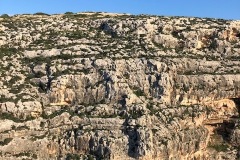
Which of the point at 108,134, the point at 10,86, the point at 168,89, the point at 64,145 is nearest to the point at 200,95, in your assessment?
the point at 168,89

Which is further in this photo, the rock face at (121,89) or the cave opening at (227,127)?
the cave opening at (227,127)

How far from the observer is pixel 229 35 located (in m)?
90.2

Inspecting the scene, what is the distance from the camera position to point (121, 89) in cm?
7650

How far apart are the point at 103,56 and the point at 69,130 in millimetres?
15113

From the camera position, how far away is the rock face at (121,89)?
71.3 meters

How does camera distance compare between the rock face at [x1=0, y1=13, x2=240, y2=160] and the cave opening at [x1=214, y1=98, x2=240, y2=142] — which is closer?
the rock face at [x1=0, y1=13, x2=240, y2=160]

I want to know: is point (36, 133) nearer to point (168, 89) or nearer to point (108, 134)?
point (108, 134)

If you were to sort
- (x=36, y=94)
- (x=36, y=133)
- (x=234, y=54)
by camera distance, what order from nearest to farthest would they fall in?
(x=36, y=133) → (x=36, y=94) → (x=234, y=54)

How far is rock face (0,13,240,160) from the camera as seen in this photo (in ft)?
234

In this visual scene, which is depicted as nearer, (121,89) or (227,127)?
(121,89)

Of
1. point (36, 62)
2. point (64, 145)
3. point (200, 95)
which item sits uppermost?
point (36, 62)

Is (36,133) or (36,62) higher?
(36,62)

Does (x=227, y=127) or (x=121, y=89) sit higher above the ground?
(x=121, y=89)

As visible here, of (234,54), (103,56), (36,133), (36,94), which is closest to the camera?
(36,133)
